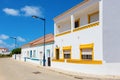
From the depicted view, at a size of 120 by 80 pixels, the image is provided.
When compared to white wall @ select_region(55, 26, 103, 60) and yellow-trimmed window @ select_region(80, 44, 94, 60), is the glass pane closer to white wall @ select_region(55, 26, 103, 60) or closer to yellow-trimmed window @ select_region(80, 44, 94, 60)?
white wall @ select_region(55, 26, 103, 60)

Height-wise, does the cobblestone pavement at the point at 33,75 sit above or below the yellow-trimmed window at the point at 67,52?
below

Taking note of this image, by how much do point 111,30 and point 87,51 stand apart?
382 centimetres

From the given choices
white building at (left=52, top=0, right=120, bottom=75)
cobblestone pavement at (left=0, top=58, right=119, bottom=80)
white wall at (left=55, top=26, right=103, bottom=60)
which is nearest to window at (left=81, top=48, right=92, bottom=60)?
white building at (left=52, top=0, right=120, bottom=75)

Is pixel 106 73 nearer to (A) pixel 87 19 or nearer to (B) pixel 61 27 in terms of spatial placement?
(A) pixel 87 19

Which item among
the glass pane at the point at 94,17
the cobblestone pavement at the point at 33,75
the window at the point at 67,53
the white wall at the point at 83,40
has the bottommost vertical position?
the cobblestone pavement at the point at 33,75

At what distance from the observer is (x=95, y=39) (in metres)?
20.7

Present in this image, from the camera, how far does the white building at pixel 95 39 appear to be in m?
19.2

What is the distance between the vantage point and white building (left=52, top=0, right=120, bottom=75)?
63.1 ft

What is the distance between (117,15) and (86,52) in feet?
16.2

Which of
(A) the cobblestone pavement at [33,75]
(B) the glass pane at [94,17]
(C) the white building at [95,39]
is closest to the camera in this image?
(A) the cobblestone pavement at [33,75]

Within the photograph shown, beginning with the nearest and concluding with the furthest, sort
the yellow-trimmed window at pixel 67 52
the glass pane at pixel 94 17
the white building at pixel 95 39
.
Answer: the white building at pixel 95 39
the glass pane at pixel 94 17
the yellow-trimmed window at pixel 67 52

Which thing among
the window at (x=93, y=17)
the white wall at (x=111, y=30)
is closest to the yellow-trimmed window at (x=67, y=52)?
the window at (x=93, y=17)

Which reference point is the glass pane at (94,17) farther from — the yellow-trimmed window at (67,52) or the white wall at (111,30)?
the yellow-trimmed window at (67,52)

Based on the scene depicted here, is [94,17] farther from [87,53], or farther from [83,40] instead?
[87,53]
